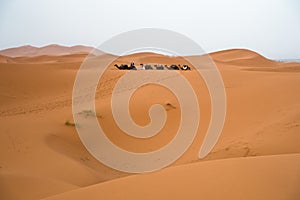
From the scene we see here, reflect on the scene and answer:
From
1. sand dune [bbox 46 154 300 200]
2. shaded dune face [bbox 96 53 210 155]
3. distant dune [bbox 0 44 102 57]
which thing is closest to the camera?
sand dune [bbox 46 154 300 200]

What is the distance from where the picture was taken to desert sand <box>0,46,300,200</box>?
280 centimetres

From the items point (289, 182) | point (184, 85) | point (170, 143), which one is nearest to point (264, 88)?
point (184, 85)

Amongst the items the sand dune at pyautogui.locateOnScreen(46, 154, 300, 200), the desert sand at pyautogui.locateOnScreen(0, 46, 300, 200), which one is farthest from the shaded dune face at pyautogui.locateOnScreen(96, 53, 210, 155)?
the sand dune at pyautogui.locateOnScreen(46, 154, 300, 200)

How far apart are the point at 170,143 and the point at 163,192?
349 cm

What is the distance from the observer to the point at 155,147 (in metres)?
6.14

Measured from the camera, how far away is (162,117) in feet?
25.2

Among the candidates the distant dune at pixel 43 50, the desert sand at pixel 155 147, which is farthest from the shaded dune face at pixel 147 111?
the distant dune at pixel 43 50

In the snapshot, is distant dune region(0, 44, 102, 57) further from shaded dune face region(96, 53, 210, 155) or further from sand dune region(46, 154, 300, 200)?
sand dune region(46, 154, 300, 200)

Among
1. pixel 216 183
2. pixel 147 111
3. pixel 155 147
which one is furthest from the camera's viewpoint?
pixel 147 111

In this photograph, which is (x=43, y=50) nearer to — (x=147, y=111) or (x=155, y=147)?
(x=147, y=111)

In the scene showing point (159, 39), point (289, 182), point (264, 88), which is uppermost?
point (159, 39)

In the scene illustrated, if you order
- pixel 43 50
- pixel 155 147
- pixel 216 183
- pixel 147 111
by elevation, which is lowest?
pixel 155 147

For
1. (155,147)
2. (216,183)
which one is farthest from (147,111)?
(216,183)

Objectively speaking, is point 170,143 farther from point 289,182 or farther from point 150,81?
point 150,81
